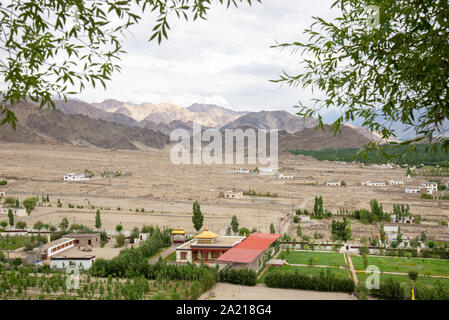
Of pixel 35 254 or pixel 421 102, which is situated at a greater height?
pixel 421 102

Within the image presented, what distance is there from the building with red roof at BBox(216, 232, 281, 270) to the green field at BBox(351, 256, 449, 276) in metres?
4.45

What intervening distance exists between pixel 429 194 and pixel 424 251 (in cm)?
2745

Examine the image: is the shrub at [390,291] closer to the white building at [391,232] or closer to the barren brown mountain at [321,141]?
the white building at [391,232]

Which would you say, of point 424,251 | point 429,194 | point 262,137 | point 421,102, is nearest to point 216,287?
point 424,251

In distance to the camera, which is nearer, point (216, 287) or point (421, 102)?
point (421, 102)

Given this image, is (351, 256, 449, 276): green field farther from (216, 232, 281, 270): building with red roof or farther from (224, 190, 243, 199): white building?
(224, 190, 243, 199): white building

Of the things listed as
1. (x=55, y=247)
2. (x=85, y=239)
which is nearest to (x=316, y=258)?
(x=85, y=239)

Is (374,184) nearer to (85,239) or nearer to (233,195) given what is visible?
(233,195)

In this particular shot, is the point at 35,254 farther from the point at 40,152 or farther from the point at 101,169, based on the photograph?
the point at 40,152

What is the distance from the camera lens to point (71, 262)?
1925cm

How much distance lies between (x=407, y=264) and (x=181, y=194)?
3087 cm

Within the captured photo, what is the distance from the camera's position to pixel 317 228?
29125mm

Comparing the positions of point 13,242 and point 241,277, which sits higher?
point 241,277
